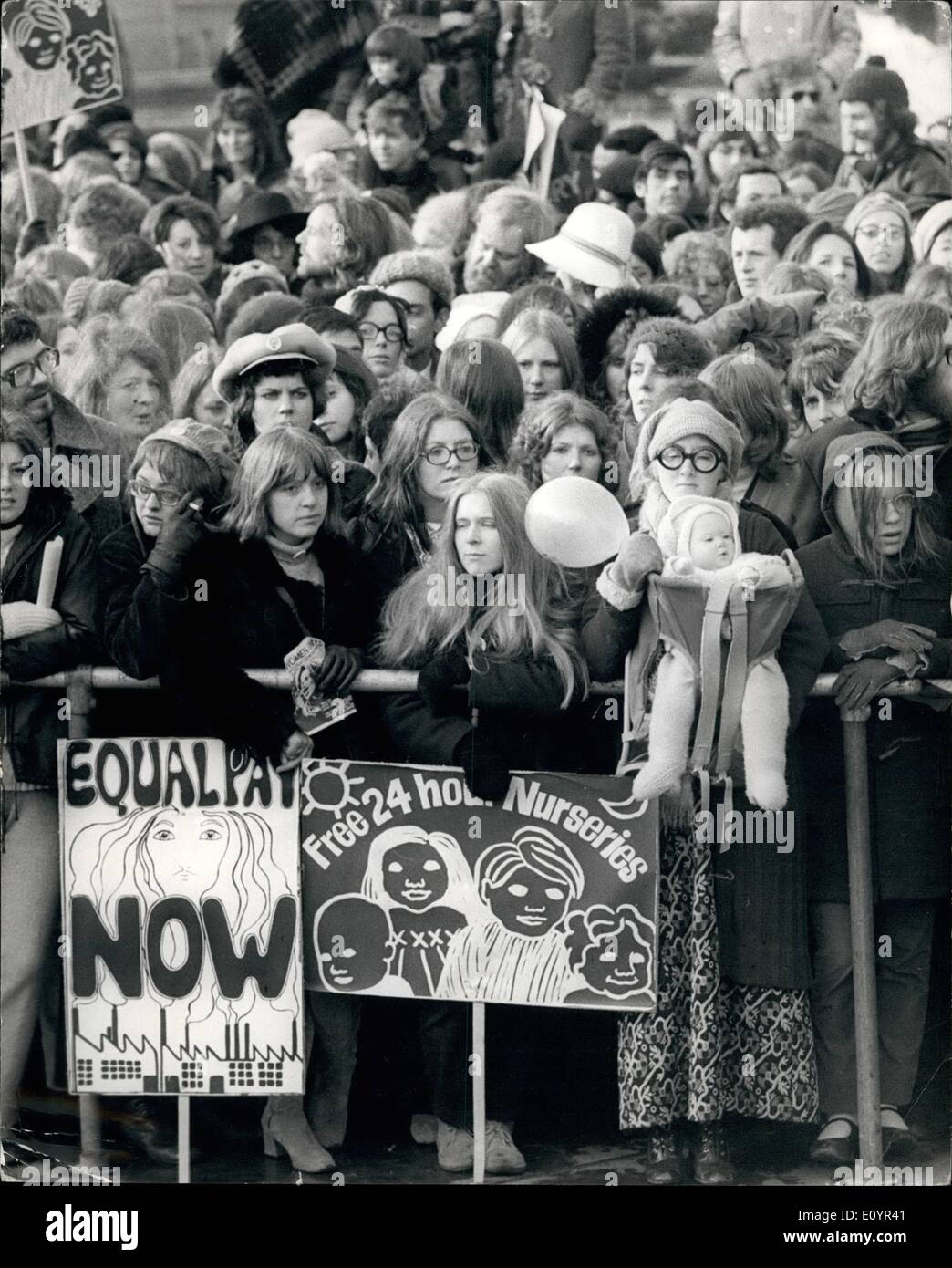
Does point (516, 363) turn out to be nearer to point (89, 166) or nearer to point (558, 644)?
point (558, 644)

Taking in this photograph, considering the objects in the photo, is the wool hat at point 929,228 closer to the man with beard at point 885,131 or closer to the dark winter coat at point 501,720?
the man with beard at point 885,131

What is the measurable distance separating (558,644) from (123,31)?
2132mm

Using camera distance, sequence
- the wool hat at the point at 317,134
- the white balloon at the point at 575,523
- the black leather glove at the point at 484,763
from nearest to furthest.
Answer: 1. the white balloon at the point at 575,523
2. the black leather glove at the point at 484,763
3. the wool hat at the point at 317,134

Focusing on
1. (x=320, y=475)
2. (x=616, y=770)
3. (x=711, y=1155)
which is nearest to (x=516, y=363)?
(x=320, y=475)

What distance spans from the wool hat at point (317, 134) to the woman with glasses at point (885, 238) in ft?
4.96

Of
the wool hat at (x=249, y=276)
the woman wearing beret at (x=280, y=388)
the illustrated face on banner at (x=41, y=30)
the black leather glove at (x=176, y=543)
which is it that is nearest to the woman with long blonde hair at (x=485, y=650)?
the woman wearing beret at (x=280, y=388)

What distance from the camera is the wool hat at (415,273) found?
250 inches

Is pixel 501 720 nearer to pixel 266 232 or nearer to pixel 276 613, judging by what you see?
pixel 276 613

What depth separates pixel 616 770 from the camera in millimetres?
5902

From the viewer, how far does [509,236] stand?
638cm

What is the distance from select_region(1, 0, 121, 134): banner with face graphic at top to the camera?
20.4 feet

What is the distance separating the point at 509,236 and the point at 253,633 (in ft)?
4.65

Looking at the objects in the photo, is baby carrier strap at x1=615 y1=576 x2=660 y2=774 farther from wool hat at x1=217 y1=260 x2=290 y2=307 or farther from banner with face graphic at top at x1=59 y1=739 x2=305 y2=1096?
wool hat at x1=217 y1=260 x2=290 y2=307

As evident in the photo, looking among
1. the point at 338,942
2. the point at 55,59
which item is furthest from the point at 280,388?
the point at 338,942
